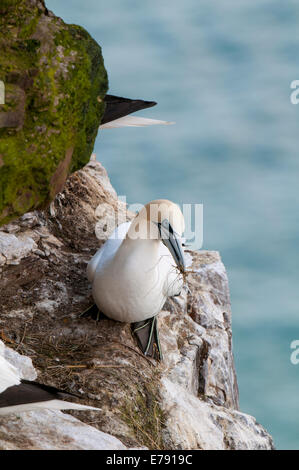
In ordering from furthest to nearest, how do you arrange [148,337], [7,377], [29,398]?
[148,337], [7,377], [29,398]

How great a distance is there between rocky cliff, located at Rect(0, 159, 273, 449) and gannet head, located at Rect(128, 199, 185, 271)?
84 centimetres

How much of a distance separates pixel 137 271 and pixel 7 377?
2176 millimetres

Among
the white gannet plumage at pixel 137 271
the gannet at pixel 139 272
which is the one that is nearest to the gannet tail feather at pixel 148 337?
the gannet at pixel 139 272

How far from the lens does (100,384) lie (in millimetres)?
4426

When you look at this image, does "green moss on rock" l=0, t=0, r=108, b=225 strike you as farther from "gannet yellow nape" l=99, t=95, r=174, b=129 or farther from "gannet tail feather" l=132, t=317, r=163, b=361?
"gannet tail feather" l=132, t=317, r=163, b=361

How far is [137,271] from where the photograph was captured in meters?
5.13

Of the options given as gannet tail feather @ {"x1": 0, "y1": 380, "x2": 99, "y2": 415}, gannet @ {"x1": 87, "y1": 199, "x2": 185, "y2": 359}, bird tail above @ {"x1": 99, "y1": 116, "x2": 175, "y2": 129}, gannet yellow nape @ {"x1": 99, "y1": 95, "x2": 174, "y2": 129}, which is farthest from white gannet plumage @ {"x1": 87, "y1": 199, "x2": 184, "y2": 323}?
gannet tail feather @ {"x1": 0, "y1": 380, "x2": 99, "y2": 415}

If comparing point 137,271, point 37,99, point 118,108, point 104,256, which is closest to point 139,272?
point 137,271

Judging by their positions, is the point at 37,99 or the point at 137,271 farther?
the point at 137,271

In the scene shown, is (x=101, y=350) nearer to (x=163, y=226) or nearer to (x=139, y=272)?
(x=139, y=272)

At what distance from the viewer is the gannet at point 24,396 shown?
9.65 feet

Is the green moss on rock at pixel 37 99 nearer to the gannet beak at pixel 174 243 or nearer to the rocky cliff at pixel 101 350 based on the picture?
the rocky cliff at pixel 101 350

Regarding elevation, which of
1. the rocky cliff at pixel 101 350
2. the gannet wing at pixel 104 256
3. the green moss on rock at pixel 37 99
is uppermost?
the green moss on rock at pixel 37 99

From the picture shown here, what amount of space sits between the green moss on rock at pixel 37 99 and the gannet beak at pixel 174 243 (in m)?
1.44
